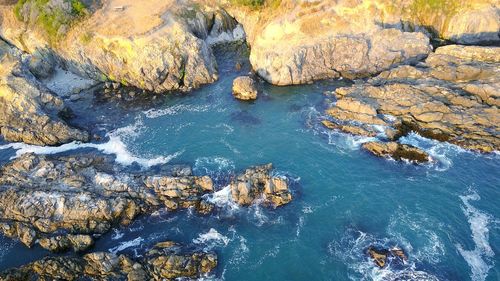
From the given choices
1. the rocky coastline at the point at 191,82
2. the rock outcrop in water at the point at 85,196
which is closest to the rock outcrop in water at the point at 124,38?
the rocky coastline at the point at 191,82

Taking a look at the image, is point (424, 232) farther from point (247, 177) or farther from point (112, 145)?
point (112, 145)

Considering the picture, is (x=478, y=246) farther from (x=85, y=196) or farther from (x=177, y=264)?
(x=85, y=196)

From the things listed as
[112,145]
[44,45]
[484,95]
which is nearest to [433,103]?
[484,95]

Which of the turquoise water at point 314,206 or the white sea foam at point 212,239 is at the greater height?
the turquoise water at point 314,206

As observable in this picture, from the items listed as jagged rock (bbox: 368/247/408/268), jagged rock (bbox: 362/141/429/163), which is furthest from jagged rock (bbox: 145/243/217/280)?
jagged rock (bbox: 362/141/429/163)

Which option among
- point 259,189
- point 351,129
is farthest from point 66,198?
point 351,129

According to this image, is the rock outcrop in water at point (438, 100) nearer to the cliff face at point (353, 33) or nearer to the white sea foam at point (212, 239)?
the cliff face at point (353, 33)
